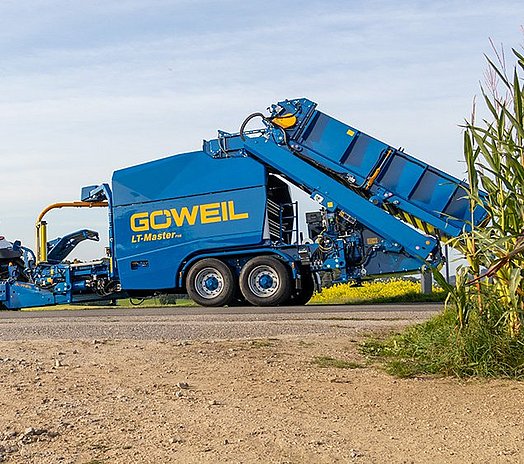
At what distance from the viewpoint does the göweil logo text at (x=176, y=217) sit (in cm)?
1727

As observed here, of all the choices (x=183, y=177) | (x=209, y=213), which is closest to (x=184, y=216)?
(x=209, y=213)

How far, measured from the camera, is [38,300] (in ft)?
62.5

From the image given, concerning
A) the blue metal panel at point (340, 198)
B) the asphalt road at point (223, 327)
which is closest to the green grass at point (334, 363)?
the asphalt road at point (223, 327)

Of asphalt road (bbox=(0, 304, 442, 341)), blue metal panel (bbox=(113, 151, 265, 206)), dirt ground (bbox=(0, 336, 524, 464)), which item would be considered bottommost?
dirt ground (bbox=(0, 336, 524, 464))

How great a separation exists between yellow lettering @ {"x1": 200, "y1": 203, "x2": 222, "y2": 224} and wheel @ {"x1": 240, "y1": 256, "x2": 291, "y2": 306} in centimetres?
116

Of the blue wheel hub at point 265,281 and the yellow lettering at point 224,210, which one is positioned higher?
the yellow lettering at point 224,210

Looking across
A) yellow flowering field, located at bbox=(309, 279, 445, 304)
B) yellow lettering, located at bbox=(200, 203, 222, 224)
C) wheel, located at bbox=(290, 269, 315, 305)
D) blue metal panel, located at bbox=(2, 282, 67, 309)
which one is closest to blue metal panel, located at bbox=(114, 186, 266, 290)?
yellow lettering, located at bbox=(200, 203, 222, 224)

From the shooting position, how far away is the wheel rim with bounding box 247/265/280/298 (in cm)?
1678

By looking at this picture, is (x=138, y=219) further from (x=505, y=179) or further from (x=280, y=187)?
(x=505, y=179)

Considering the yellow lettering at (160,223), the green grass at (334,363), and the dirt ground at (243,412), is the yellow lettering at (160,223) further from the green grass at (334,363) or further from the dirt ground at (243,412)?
the green grass at (334,363)

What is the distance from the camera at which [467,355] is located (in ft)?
20.3

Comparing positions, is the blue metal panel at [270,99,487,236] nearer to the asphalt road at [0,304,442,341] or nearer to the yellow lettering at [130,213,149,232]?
the yellow lettering at [130,213,149,232]

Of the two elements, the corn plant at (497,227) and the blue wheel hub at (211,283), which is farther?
the blue wheel hub at (211,283)

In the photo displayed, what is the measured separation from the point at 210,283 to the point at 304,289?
1.96 metres
